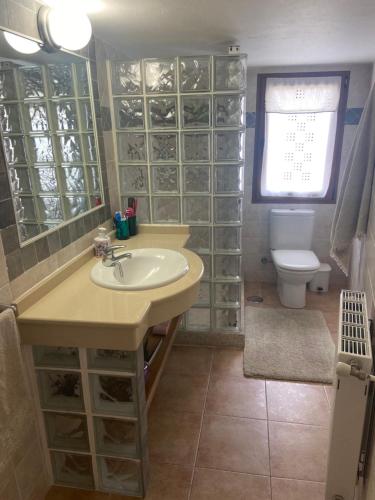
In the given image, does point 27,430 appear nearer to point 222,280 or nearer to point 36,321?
point 36,321

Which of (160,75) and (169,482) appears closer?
(169,482)

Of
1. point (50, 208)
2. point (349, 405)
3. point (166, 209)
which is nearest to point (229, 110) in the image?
point (166, 209)

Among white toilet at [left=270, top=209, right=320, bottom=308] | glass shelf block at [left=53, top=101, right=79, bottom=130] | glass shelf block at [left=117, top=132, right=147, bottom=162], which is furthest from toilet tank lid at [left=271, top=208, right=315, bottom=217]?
glass shelf block at [left=53, top=101, right=79, bottom=130]

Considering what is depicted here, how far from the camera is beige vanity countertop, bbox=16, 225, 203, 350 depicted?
1.20 meters

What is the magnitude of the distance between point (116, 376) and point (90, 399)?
161 mm

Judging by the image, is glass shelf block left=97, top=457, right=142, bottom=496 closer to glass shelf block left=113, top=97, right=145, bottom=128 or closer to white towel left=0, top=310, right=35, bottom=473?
white towel left=0, top=310, right=35, bottom=473

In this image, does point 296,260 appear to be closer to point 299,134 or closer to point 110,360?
point 299,134

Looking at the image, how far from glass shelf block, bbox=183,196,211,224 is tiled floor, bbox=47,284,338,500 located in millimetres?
943

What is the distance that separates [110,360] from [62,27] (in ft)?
4.45

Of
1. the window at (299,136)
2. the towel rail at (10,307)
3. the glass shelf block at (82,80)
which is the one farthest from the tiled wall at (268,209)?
the towel rail at (10,307)

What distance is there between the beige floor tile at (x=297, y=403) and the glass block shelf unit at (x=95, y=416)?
815 millimetres

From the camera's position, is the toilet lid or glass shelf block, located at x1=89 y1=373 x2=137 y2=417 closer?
glass shelf block, located at x1=89 y1=373 x2=137 y2=417

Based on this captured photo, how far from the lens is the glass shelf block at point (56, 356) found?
1365 millimetres

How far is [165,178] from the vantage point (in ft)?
7.16
